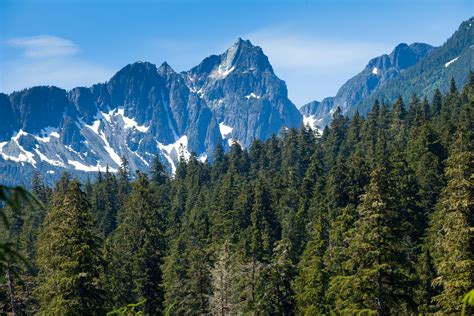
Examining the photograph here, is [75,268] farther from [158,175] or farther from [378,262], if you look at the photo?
[158,175]

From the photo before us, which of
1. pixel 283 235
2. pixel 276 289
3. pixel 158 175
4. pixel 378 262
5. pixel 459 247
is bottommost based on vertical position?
pixel 276 289

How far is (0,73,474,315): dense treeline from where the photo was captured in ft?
73.2

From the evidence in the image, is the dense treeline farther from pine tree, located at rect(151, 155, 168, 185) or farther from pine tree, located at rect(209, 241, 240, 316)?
pine tree, located at rect(151, 155, 168, 185)

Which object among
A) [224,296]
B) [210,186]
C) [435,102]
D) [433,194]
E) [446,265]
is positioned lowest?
[224,296]

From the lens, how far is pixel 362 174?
7081 cm

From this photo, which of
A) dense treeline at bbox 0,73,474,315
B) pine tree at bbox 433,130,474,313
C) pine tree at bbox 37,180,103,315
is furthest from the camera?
pine tree at bbox 37,180,103,315

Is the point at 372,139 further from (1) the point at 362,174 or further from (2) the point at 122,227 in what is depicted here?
(2) the point at 122,227

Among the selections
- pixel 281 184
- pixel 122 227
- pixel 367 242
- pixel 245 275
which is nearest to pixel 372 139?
pixel 281 184

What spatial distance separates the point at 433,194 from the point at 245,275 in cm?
3654

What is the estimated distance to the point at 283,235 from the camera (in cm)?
6656

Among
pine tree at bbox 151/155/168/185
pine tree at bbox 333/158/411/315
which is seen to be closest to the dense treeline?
pine tree at bbox 333/158/411/315

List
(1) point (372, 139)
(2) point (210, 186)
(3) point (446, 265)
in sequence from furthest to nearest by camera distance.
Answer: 1. (2) point (210, 186)
2. (1) point (372, 139)
3. (3) point (446, 265)

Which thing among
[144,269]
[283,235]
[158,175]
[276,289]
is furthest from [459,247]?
[158,175]

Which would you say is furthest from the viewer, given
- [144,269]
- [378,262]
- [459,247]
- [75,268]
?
[144,269]
